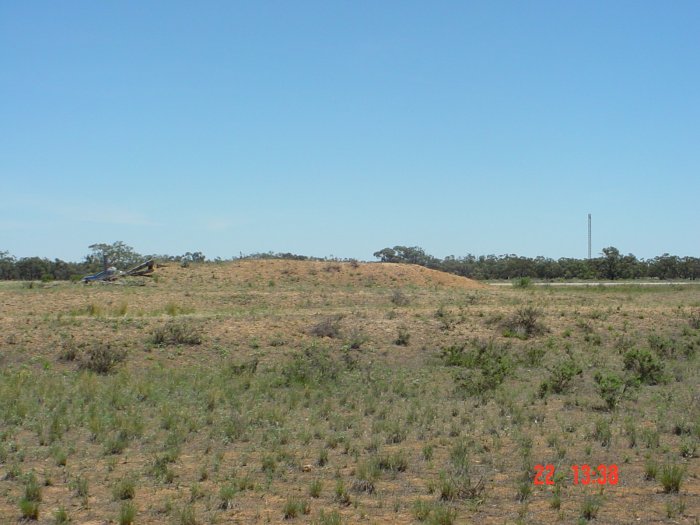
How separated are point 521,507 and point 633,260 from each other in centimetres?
8317

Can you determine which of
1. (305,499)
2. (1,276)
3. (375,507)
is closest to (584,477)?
(375,507)

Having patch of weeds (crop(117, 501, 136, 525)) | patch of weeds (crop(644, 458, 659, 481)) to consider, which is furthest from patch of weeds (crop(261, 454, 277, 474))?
patch of weeds (crop(644, 458, 659, 481))

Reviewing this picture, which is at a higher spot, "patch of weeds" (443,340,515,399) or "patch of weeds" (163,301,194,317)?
"patch of weeds" (163,301,194,317)

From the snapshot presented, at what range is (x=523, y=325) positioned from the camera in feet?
96.5

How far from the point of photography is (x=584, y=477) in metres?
11.4

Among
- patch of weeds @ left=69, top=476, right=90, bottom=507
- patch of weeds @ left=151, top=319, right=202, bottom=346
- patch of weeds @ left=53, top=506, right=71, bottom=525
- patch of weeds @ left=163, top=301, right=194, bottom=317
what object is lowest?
patch of weeds @ left=53, top=506, right=71, bottom=525

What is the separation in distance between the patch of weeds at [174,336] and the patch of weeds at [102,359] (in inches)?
68.7

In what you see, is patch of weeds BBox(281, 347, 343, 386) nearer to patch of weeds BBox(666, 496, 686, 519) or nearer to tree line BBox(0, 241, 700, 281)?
patch of weeds BBox(666, 496, 686, 519)

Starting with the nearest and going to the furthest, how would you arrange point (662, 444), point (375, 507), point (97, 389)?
point (375, 507) < point (662, 444) < point (97, 389)

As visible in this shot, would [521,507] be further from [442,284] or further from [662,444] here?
[442,284]

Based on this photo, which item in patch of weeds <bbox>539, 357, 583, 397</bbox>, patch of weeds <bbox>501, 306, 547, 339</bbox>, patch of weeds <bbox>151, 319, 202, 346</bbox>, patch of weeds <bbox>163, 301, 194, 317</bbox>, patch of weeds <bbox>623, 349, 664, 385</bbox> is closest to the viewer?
patch of weeds <bbox>539, 357, 583, 397</bbox>

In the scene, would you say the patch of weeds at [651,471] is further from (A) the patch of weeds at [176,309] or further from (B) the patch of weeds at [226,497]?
(A) the patch of weeds at [176,309]

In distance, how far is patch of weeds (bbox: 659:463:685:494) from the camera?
34.9ft

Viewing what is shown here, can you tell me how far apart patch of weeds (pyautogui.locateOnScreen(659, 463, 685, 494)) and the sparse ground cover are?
2 cm
